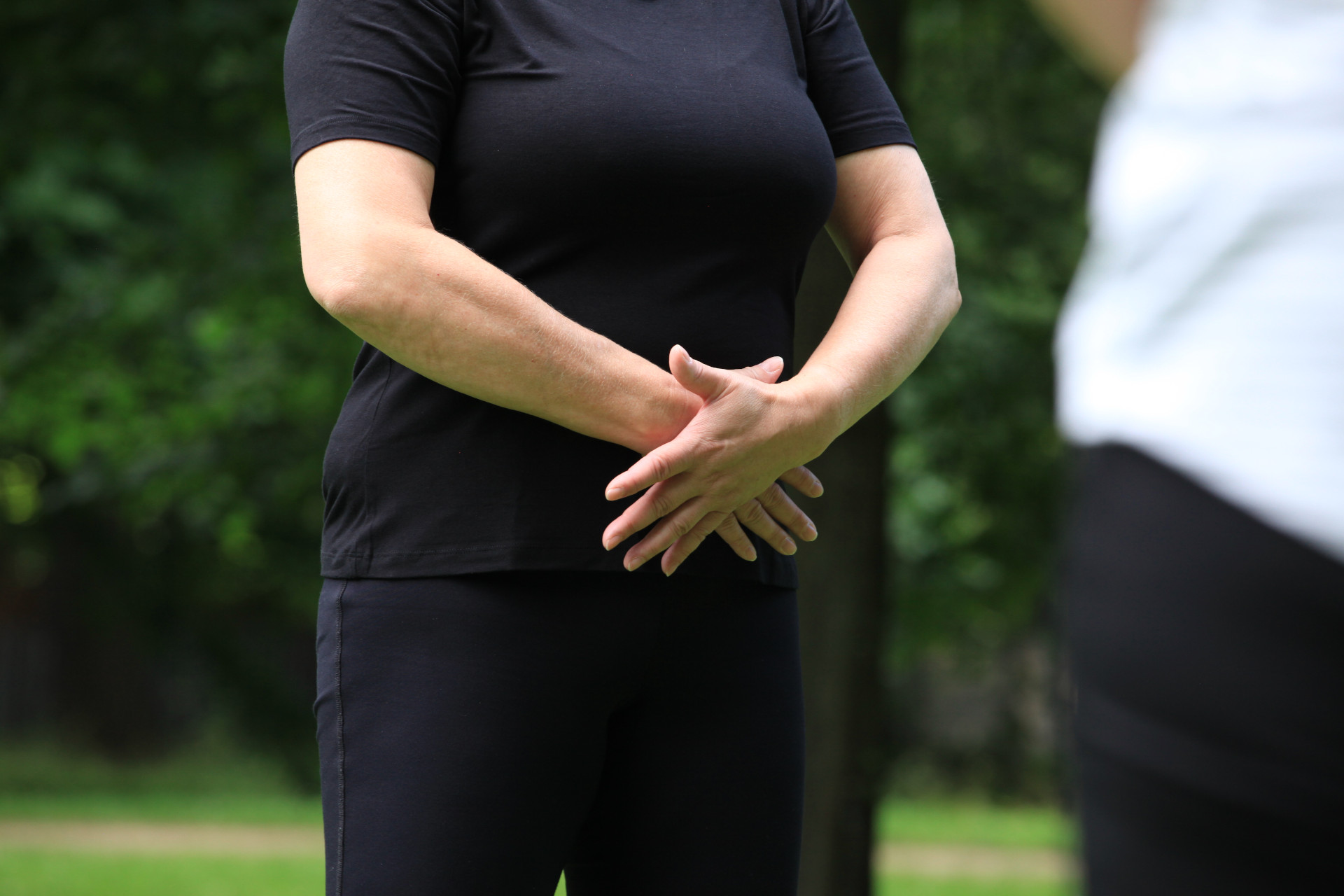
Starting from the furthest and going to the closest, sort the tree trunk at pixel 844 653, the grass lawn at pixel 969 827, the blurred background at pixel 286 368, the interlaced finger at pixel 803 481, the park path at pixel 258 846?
1. the grass lawn at pixel 969 827
2. the park path at pixel 258 846
3. the blurred background at pixel 286 368
4. the tree trunk at pixel 844 653
5. the interlaced finger at pixel 803 481

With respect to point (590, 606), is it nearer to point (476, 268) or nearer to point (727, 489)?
point (727, 489)

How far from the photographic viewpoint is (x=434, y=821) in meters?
1.42

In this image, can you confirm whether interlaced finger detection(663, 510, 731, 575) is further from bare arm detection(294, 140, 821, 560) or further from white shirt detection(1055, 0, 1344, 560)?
white shirt detection(1055, 0, 1344, 560)

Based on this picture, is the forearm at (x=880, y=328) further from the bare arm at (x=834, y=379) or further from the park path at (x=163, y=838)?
the park path at (x=163, y=838)

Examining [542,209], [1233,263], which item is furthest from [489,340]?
[1233,263]

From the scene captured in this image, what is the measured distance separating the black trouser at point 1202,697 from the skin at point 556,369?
0.70 metres

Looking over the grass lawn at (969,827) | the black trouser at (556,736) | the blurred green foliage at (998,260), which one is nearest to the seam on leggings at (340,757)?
the black trouser at (556,736)

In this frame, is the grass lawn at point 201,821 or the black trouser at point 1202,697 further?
the grass lawn at point 201,821

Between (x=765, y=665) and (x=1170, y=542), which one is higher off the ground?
(x=765, y=665)

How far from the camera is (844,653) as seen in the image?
4.81 m

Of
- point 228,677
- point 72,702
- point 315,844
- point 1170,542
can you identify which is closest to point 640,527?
point 1170,542

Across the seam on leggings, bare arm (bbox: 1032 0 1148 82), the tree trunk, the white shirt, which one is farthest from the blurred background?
the seam on leggings

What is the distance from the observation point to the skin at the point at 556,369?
1.44 m

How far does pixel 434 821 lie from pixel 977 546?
5.80 m
